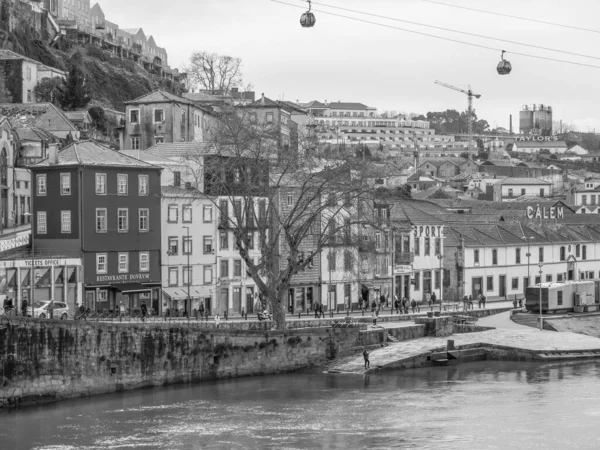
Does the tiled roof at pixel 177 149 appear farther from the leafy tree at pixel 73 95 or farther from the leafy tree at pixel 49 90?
the leafy tree at pixel 49 90

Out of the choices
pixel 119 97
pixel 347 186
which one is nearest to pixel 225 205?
pixel 347 186

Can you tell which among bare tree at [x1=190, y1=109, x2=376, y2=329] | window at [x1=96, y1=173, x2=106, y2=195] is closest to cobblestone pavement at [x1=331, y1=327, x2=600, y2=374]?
bare tree at [x1=190, y1=109, x2=376, y2=329]

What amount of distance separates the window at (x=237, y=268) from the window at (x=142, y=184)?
8.74 m

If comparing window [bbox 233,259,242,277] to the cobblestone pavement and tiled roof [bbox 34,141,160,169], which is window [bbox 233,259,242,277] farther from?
the cobblestone pavement

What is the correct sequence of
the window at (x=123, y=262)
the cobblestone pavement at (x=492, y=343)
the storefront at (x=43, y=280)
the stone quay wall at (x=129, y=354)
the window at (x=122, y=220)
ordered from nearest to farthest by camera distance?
the stone quay wall at (x=129, y=354)
the storefront at (x=43, y=280)
the cobblestone pavement at (x=492, y=343)
the window at (x=123, y=262)
the window at (x=122, y=220)

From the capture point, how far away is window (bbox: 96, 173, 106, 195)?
7350cm

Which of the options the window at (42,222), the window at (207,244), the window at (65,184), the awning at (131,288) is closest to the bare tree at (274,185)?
the window at (207,244)

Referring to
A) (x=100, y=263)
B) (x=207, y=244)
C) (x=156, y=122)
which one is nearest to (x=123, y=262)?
(x=100, y=263)

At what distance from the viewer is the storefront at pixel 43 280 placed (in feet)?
218

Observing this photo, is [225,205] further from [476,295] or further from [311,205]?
[476,295]

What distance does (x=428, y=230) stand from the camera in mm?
96000

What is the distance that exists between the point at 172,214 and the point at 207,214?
3.07 m

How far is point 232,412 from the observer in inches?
2110

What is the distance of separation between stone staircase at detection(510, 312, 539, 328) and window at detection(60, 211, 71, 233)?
3062 cm
